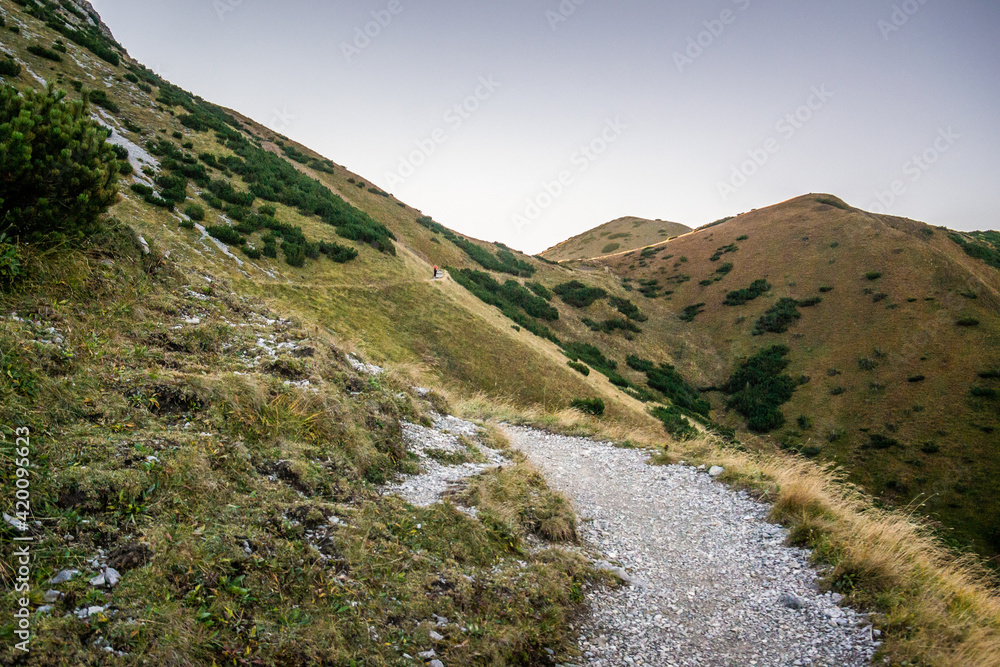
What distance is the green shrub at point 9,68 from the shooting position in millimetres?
18922

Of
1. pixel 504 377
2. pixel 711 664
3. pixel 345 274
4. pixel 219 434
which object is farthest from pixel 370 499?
pixel 345 274

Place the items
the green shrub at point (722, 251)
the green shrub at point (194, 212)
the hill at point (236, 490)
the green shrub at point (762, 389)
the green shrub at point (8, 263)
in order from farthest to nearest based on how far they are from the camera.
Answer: the green shrub at point (722, 251) → the green shrub at point (762, 389) → the green shrub at point (194, 212) → the green shrub at point (8, 263) → the hill at point (236, 490)

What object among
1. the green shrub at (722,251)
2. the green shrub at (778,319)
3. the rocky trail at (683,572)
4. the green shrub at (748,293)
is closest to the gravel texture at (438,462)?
the rocky trail at (683,572)

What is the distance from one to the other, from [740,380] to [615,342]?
1193cm

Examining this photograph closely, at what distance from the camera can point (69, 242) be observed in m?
7.79

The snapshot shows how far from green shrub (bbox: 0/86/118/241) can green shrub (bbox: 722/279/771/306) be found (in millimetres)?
58177

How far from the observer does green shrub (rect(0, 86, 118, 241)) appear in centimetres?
659

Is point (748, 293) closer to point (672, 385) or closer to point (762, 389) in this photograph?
point (762, 389)

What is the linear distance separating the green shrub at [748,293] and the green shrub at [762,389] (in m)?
10.2

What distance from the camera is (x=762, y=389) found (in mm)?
41438

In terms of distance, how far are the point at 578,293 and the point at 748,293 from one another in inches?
811

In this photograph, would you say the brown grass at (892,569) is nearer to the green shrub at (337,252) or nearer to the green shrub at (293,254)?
the green shrub at (293,254)

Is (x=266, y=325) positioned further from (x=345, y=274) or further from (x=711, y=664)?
(x=345, y=274)

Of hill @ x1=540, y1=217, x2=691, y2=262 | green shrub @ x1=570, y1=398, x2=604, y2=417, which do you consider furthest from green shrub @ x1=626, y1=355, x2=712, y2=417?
hill @ x1=540, y1=217, x2=691, y2=262
